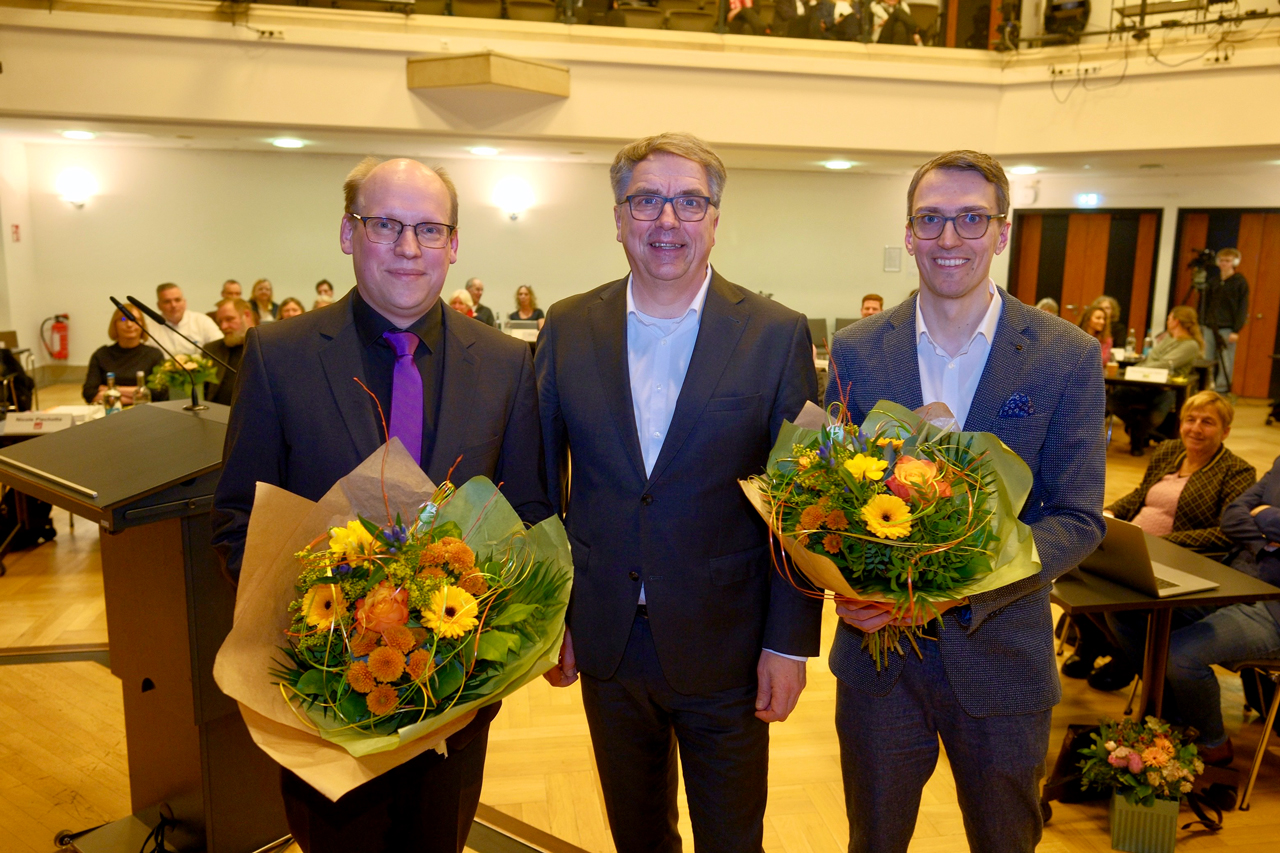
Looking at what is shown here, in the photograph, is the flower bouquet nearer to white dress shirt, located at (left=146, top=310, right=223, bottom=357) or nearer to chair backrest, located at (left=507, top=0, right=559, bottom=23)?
white dress shirt, located at (left=146, top=310, right=223, bottom=357)

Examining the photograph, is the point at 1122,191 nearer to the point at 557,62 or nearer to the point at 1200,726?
the point at 557,62

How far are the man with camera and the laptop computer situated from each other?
36.5 ft

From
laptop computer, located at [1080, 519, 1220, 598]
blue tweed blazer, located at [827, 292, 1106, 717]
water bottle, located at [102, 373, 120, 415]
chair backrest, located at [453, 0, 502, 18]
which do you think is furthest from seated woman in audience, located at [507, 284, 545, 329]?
blue tweed blazer, located at [827, 292, 1106, 717]

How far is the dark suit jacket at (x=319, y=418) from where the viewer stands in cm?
174

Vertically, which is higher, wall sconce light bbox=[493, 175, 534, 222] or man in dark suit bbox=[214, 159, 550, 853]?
wall sconce light bbox=[493, 175, 534, 222]

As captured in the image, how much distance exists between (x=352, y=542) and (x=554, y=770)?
2.23 meters

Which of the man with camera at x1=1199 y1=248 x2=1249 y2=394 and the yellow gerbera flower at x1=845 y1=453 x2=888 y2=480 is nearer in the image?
the yellow gerbera flower at x1=845 y1=453 x2=888 y2=480

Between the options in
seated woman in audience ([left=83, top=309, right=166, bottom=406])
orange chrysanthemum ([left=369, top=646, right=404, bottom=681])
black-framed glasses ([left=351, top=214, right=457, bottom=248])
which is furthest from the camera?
seated woman in audience ([left=83, top=309, right=166, bottom=406])

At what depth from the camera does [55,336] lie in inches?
499

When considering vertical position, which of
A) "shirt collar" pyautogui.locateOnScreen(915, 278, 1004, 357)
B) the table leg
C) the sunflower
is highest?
"shirt collar" pyautogui.locateOnScreen(915, 278, 1004, 357)

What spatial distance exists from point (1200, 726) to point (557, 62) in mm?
7894

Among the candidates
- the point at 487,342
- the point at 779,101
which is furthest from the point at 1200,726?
the point at 779,101

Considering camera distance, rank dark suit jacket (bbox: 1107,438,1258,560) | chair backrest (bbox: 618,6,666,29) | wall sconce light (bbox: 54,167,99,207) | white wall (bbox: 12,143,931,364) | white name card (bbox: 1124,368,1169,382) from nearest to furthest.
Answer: dark suit jacket (bbox: 1107,438,1258,560), white name card (bbox: 1124,368,1169,382), chair backrest (bbox: 618,6,666,29), wall sconce light (bbox: 54,167,99,207), white wall (bbox: 12,143,931,364)

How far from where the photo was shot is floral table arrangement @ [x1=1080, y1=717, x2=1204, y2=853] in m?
2.85
